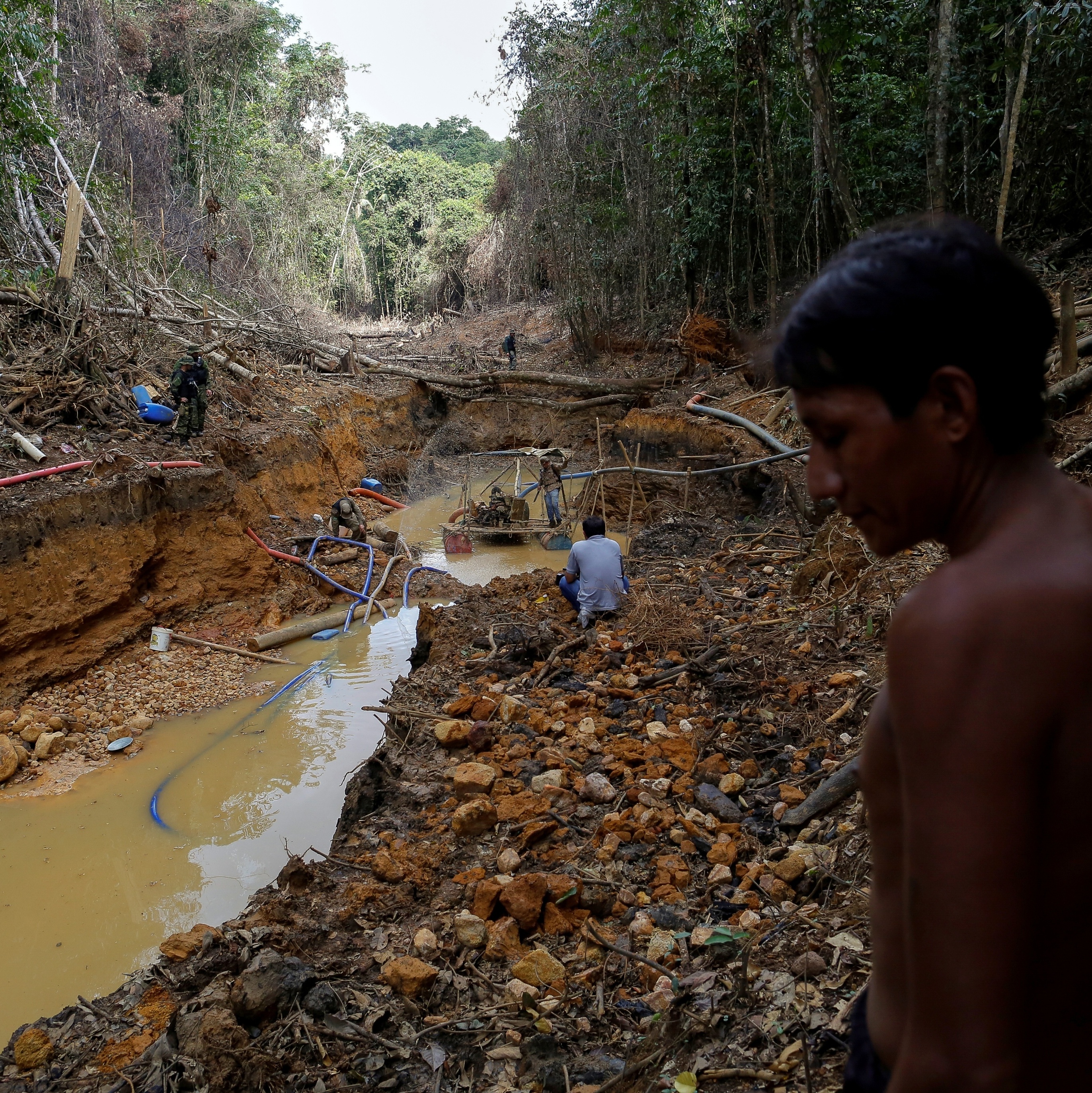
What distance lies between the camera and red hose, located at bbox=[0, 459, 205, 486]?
6.89 metres

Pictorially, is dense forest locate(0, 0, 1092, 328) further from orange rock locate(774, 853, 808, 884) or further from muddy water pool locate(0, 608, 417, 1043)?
muddy water pool locate(0, 608, 417, 1043)

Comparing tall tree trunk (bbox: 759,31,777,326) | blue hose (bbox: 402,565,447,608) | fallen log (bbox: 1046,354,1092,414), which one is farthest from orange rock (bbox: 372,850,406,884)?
tall tree trunk (bbox: 759,31,777,326)

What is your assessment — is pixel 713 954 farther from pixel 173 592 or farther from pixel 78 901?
pixel 173 592

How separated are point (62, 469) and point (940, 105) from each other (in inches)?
346

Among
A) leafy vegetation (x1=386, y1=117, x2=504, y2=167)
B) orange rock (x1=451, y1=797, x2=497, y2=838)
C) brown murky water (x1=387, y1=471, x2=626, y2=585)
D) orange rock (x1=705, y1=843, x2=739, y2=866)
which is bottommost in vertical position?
brown murky water (x1=387, y1=471, x2=626, y2=585)

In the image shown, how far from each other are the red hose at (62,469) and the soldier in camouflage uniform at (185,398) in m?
0.72

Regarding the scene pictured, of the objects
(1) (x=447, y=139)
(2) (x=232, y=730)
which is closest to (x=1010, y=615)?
(2) (x=232, y=730)

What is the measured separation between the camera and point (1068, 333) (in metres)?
4.95

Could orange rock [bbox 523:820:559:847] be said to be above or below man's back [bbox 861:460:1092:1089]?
below

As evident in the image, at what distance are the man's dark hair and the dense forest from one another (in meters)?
4.98

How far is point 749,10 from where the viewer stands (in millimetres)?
9977

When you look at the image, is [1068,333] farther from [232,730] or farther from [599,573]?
[232,730]

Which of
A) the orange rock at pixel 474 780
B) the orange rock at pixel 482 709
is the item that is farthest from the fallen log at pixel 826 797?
the orange rock at pixel 482 709

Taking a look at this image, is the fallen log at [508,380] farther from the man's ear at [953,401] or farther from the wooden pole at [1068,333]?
the man's ear at [953,401]
